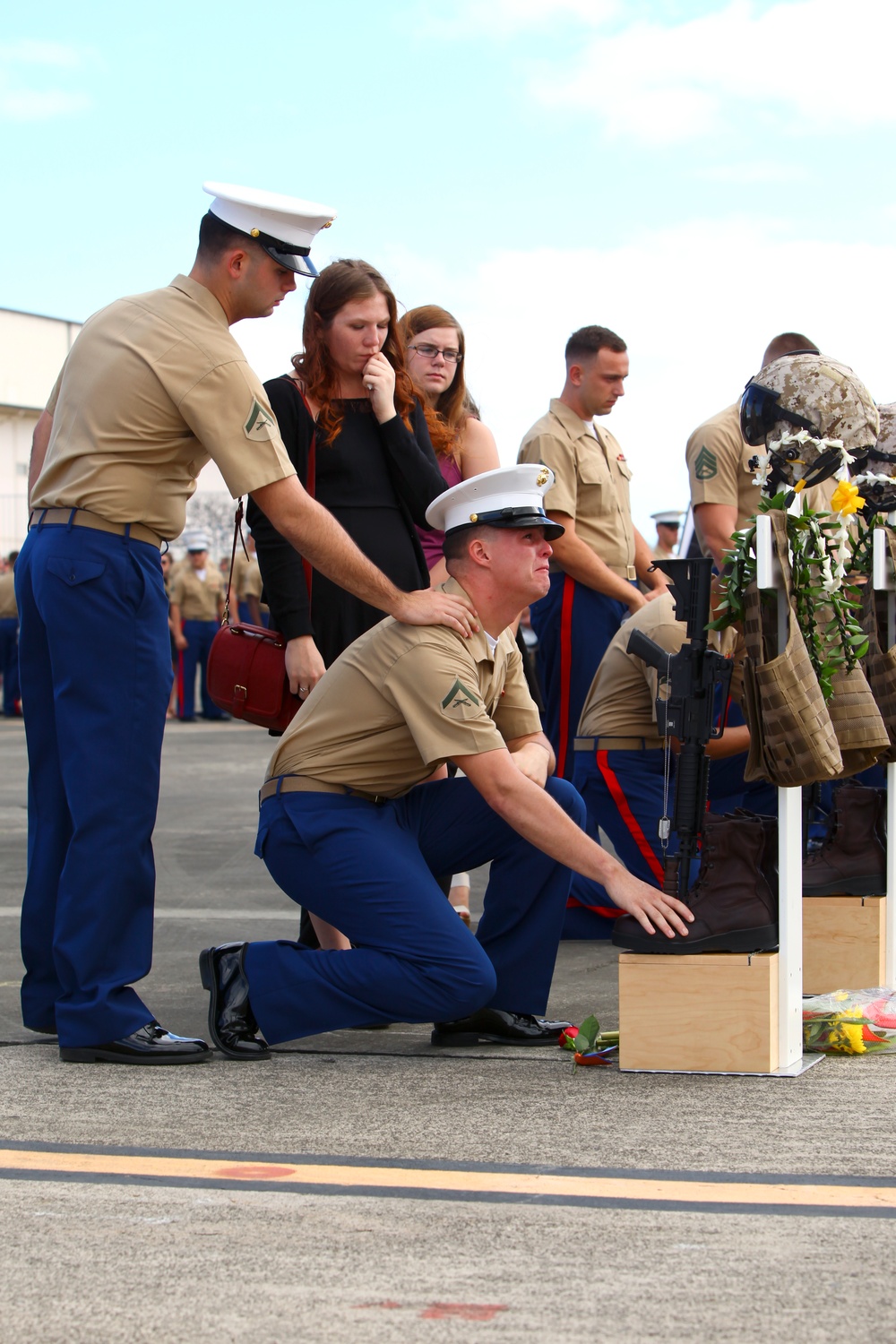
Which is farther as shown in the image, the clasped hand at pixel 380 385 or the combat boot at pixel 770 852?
the clasped hand at pixel 380 385

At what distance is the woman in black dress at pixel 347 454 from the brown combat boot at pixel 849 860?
135 cm

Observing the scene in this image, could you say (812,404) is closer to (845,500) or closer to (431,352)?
(845,500)

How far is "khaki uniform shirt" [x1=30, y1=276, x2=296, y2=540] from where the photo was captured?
12.2ft

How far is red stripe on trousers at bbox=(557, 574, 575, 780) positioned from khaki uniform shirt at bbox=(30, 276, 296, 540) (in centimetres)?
254

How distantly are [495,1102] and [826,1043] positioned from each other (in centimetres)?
93

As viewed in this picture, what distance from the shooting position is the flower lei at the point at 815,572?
3.76 meters

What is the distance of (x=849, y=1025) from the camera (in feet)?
12.8

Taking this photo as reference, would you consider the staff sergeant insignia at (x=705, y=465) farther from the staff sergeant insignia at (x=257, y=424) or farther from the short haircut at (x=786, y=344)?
the staff sergeant insignia at (x=257, y=424)

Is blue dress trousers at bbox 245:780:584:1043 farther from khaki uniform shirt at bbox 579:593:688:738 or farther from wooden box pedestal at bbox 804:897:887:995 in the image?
khaki uniform shirt at bbox 579:593:688:738

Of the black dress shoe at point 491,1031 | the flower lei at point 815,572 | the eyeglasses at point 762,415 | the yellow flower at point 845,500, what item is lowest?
the black dress shoe at point 491,1031

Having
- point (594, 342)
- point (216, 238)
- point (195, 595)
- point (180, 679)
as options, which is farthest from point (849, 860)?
point (195, 595)

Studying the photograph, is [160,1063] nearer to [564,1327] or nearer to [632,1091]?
[632,1091]

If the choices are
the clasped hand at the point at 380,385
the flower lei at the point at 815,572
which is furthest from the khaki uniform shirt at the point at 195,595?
the flower lei at the point at 815,572

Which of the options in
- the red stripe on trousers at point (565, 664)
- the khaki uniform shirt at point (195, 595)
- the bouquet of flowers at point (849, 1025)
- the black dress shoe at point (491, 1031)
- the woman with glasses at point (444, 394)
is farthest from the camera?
the khaki uniform shirt at point (195, 595)
